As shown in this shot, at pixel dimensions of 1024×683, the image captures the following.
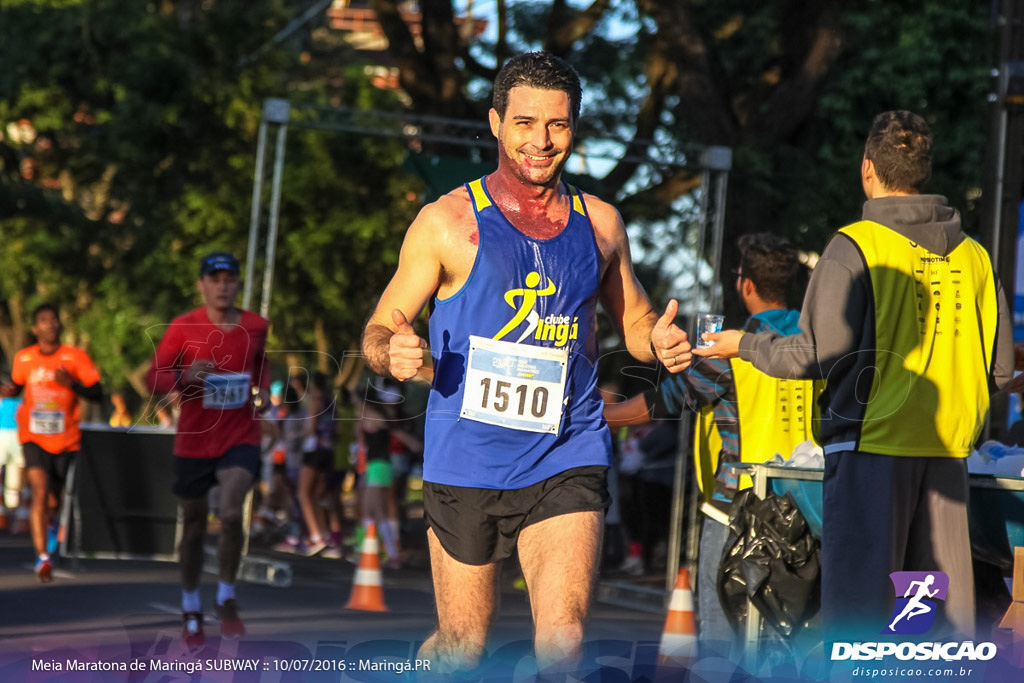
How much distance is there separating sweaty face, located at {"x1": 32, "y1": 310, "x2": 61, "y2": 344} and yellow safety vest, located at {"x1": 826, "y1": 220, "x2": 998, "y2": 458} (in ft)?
27.4

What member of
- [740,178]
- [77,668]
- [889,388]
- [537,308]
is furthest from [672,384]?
[740,178]

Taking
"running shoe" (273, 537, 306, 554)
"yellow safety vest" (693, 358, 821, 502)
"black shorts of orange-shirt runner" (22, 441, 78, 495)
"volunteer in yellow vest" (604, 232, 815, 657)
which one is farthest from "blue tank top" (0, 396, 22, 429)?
"yellow safety vest" (693, 358, 821, 502)

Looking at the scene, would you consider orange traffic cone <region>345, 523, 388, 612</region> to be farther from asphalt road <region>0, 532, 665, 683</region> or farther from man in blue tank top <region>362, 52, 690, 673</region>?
man in blue tank top <region>362, 52, 690, 673</region>

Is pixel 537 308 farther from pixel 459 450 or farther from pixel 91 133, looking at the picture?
pixel 91 133

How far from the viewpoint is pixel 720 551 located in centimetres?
666

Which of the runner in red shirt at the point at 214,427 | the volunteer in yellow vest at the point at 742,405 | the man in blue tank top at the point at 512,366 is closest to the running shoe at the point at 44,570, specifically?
the runner in red shirt at the point at 214,427

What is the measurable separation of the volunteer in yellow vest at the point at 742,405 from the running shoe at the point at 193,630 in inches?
114

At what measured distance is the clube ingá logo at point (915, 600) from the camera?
4.86 m

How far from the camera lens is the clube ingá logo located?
486 centimetres

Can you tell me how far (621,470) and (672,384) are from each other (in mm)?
8973

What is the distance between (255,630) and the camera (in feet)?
29.9

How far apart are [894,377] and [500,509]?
1516 mm

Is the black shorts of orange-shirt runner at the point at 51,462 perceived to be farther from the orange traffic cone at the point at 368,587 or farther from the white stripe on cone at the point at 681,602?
the white stripe on cone at the point at 681,602

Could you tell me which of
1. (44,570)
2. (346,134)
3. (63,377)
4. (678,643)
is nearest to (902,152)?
(678,643)
